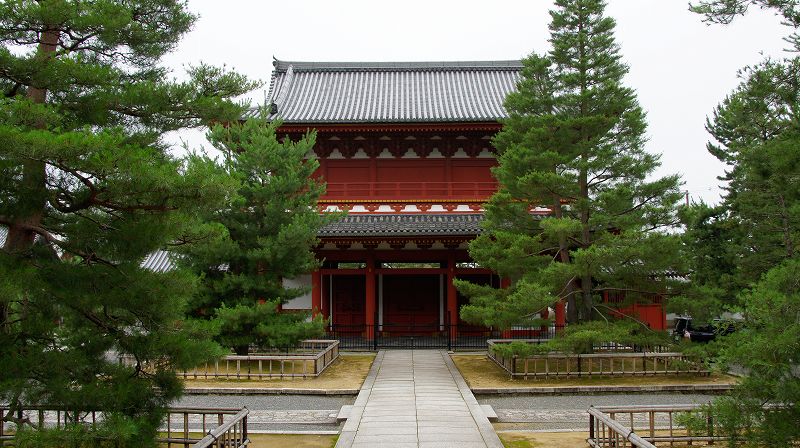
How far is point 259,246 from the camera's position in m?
16.5

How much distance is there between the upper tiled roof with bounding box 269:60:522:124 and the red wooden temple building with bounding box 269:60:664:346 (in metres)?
0.12

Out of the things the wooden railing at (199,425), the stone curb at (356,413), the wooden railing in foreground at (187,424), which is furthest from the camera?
the stone curb at (356,413)

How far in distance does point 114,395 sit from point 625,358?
13.7 metres

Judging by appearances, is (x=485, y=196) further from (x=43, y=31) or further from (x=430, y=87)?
(x=43, y=31)

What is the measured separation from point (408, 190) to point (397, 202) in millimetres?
673

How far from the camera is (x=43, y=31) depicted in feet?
22.8

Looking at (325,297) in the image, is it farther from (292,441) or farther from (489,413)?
(292,441)

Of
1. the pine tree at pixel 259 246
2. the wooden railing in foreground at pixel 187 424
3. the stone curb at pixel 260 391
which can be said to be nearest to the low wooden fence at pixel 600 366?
the stone curb at pixel 260 391

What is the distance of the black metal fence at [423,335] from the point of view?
70.8ft

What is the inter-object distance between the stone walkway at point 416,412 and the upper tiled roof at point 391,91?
9.62 metres

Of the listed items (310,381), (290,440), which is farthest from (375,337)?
(290,440)

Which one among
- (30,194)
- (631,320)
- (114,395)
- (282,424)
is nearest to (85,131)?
→ (30,194)

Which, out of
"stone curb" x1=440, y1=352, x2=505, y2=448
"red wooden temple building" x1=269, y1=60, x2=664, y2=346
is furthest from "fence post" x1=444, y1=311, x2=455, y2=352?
"stone curb" x1=440, y1=352, x2=505, y2=448

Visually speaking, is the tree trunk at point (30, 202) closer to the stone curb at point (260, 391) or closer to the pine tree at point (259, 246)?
the stone curb at point (260, 391)
